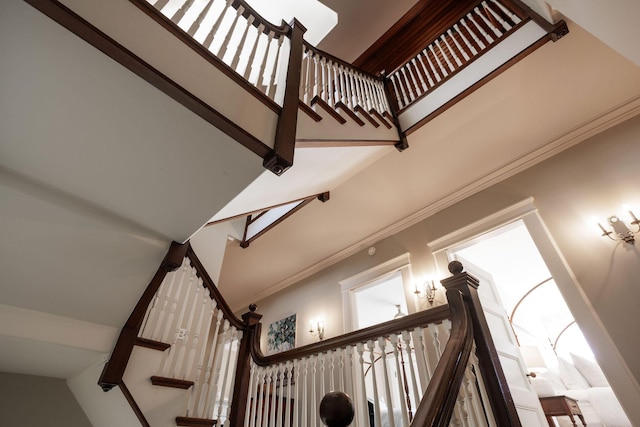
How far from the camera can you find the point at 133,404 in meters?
1.86

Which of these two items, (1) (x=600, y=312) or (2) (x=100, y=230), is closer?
(2) (x=100, y=230)

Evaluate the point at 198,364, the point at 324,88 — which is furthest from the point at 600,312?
the point at 198,364

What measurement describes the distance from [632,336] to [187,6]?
360cm

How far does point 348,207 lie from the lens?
4211 millimetres

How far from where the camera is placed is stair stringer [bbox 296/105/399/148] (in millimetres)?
2188

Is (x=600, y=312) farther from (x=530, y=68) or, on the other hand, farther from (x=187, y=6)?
(x=187, y=6)

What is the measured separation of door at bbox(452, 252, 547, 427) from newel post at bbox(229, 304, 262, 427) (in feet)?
6.65

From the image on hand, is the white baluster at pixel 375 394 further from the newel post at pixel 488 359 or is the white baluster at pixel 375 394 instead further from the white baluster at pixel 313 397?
the newel post at pixel 488 359

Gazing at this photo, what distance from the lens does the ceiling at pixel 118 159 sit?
1288 mm

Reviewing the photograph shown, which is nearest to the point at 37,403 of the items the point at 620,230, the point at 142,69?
the point at 142,69

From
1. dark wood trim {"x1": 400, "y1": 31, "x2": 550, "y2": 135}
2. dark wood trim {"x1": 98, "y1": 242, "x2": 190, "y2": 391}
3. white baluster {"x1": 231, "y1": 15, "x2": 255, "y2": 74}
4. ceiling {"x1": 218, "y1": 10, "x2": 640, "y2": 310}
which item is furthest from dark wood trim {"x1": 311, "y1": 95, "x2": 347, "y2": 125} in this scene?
dark wood trim {"x1": 98, "y1": 242, "x2": 190, "y2": 391}

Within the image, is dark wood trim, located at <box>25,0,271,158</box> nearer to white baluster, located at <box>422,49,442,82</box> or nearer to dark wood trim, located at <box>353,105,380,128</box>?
dark wood trim, located at <box>353,105,380,128</box>

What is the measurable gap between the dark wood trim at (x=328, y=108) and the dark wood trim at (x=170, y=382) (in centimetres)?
218

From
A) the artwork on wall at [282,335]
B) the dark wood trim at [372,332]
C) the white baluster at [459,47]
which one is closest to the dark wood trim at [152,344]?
the dark wood trim at [372,332]
